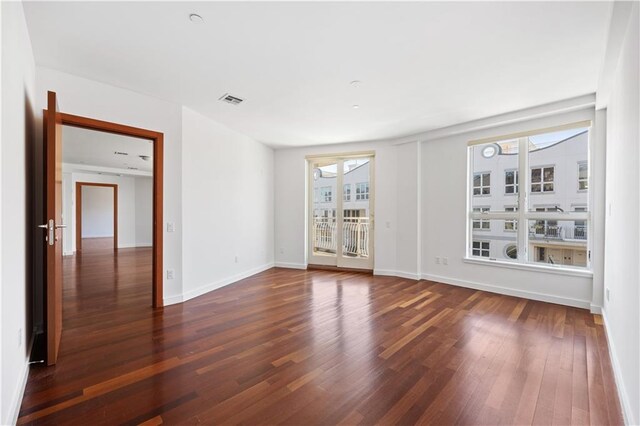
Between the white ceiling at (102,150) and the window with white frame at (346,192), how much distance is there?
12.1 feet

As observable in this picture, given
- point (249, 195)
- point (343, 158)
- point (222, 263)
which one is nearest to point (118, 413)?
point (222, 263)

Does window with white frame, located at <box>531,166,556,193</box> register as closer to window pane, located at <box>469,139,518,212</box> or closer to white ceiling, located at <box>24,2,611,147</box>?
window pane, located at <box>469,139,518,212</box>

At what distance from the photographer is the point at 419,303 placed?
3.71 metres

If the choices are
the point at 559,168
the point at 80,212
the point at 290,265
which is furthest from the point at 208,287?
the point at 80,212

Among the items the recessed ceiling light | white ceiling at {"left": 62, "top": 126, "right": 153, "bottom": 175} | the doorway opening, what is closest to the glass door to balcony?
the doorway opening

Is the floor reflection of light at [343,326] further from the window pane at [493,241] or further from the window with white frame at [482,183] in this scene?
the window with white frame at [482,183]

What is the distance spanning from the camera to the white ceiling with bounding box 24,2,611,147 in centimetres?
194

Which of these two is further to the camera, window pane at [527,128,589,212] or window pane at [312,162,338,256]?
window pane at [312,162,338,256]

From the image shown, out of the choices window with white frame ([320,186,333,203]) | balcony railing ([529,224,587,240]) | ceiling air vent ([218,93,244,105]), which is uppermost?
ceiling air vent ([218,93,244,105])

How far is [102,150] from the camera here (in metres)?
6.20

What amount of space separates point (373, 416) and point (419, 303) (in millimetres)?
2287

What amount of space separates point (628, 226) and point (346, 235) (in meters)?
4.29

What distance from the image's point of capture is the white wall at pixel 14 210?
59.5 inches

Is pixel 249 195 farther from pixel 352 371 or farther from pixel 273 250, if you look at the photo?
pixel 352 371
